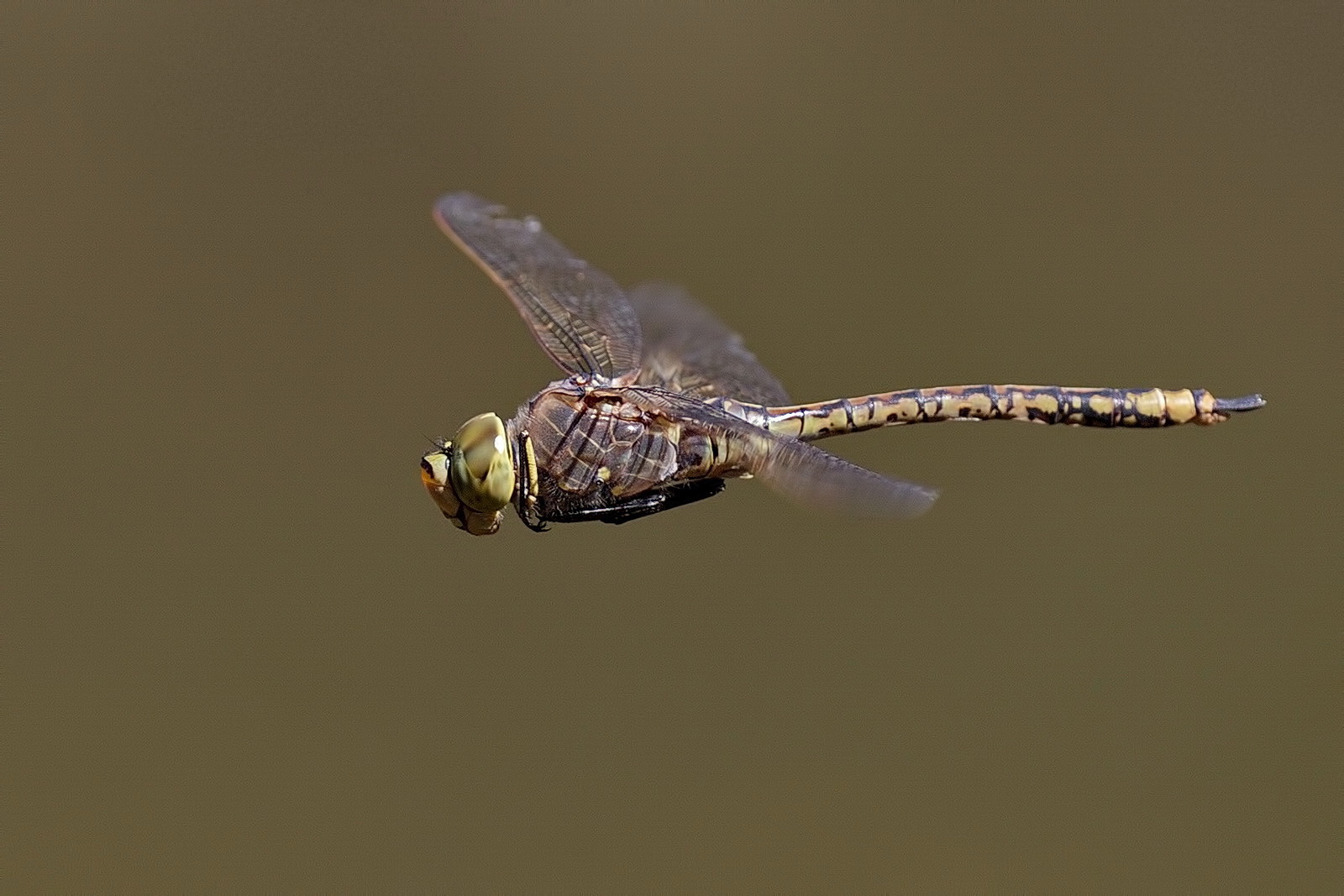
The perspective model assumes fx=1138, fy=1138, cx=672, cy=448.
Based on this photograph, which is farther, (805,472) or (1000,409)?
(1000,409)

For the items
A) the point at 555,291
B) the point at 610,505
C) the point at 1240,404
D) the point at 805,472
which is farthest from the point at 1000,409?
the point at 555,291

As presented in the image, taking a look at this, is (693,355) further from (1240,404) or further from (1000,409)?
(1240,404)

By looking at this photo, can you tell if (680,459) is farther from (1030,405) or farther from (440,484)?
(1030,405)

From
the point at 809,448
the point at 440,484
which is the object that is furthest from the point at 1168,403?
the point at 440,484

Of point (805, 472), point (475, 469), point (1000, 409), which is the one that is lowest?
point (475, 469)

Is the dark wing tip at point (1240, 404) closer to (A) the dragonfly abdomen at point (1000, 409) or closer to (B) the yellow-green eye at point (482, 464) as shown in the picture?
(A) the dragonfly abdomen at point (1000, 409)

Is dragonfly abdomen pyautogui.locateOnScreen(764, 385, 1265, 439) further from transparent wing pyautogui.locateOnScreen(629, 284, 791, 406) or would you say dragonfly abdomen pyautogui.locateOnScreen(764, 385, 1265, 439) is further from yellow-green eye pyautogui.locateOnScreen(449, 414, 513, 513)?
yellow-green eye pyautogui.locateOnScreen(449, 414, 513, 513)
